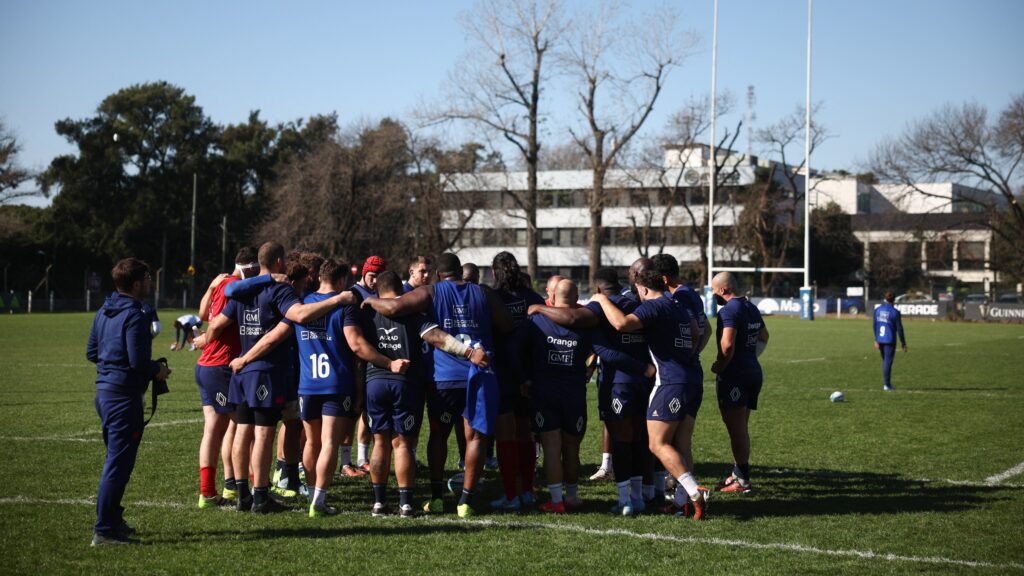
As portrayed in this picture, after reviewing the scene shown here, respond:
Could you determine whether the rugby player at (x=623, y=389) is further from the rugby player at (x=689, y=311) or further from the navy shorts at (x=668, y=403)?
the rugby player at (x=689, y=311)

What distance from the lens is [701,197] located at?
74.7m

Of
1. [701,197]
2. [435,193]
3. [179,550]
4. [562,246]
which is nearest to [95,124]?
[435,193]

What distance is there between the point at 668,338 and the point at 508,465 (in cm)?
181

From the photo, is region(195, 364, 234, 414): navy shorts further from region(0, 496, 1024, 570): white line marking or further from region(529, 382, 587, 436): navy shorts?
region(529, 382, 587, 436): navy shorts

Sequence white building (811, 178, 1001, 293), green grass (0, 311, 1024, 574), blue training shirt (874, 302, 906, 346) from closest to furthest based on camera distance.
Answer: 1. green grass (0, 311, 1024, 574)
2. blue training shirt (874, 302, 906, 346)
3. white building (811, 178, 1001, 293)

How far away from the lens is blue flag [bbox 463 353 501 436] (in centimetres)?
834

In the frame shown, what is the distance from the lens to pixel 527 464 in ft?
30.2

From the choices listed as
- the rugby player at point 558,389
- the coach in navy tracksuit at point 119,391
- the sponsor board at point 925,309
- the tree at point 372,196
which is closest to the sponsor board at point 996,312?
the sponsor board at point 925,309

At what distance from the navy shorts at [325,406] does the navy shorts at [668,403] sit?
259cm

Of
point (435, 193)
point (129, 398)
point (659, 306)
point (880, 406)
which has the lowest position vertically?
point (880, 406)

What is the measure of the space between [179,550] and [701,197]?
7008 centimetres

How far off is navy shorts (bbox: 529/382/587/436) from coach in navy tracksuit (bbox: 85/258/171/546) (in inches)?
125

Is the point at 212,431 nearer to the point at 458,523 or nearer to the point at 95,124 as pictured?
the point at 458,523

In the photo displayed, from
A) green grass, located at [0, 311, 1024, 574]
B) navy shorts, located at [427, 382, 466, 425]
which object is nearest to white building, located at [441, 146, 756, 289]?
green grass, located at [0, 311, 1024, 574]
